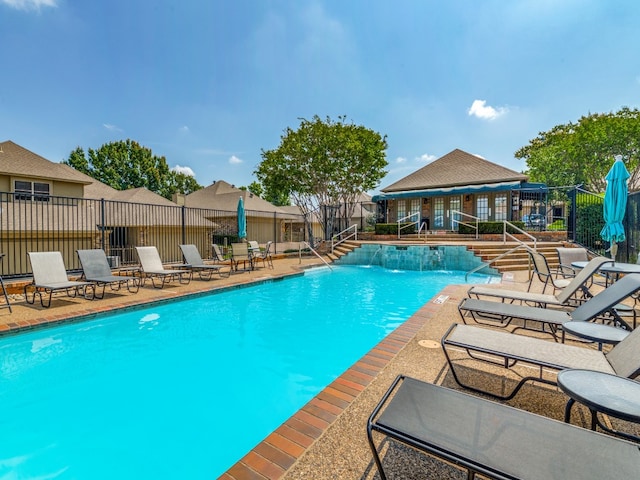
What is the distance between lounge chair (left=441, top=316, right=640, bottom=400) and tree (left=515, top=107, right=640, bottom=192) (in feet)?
74.4

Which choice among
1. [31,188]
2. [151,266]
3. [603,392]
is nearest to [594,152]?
[603,392]

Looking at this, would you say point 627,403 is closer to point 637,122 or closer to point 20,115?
point 20,115

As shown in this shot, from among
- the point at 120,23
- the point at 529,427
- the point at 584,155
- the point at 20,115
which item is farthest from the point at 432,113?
the point at 20,115

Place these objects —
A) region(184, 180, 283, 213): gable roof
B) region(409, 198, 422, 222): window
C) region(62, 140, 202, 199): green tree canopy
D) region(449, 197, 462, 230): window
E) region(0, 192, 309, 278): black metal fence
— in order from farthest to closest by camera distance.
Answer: region(62, 140, 202, 199): green tree canopy, region(184, 180, 283, 213): gable roof, region(409, 198, 422, 222): window, region(449, 197, 462, 230): window, region(0, 192, 309, 278): black metal fence

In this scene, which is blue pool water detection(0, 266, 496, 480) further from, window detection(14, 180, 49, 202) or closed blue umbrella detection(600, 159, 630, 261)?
window detection(14, 180, 49, 202)

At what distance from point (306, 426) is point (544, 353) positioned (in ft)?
6.69

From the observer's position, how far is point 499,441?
1.49 meters

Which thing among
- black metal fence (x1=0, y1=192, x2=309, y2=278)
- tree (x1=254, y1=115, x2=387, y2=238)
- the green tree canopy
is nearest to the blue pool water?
black metal fence (x1=0, y1=192, x2=309, y2=278)

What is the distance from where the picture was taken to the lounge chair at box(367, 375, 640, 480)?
51.6 inches

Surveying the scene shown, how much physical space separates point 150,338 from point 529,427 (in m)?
5.58

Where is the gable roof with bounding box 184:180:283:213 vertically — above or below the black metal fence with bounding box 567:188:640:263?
above

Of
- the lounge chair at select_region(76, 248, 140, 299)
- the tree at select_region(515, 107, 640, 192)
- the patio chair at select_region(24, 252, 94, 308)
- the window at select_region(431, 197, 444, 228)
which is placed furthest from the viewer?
the window at select_region(431, 197, 444, 228)

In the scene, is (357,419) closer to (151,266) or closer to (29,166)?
(151,266)

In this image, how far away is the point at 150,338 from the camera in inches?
210
